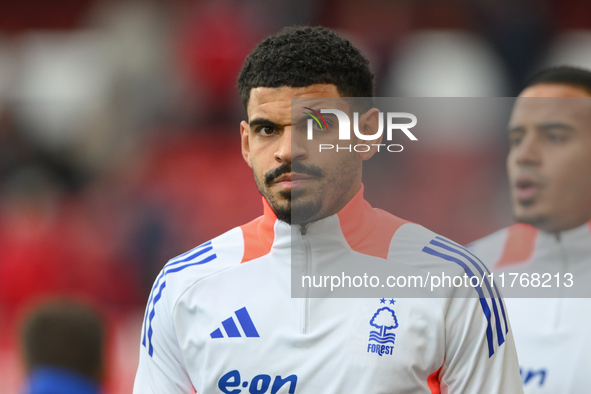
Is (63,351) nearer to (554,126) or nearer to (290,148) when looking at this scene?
(290,148)

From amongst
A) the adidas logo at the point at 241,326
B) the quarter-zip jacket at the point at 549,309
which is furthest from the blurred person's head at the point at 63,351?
the quarter-zip jacket at the point at 549,309

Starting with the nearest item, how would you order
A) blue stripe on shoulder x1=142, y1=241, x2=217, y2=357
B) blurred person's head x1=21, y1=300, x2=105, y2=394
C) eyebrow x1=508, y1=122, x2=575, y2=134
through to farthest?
1. blue stripe on shoulder x1=142, y1=241, x2=217, y2=357
2. eyebrow x1=508, y1=122, x2=575, y2=134
3. blurred person's head x1=21, y1=300, x2=105, y2=394

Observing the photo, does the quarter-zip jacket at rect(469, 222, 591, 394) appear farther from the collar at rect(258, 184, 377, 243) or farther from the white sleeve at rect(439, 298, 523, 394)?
the collar at rect(258, 184, 377, 243)

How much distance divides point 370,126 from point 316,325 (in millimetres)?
583

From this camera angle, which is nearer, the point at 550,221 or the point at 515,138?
the point at 550,221

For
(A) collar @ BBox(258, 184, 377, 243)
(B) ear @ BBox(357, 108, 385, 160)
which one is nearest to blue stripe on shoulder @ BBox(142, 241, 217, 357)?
(A) collar @ BBox(258, 184, 377, 243)

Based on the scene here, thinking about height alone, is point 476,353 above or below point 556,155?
below

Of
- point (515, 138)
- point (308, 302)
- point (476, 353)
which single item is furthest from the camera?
point (515, 138)

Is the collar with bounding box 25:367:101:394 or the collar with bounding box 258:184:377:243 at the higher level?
the collar with bounding box 258:184:377:243

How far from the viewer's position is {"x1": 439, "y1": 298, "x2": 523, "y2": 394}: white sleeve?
1991 millimetres

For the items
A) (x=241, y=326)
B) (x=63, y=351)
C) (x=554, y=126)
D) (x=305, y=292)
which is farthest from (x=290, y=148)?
(x=63, y=351)

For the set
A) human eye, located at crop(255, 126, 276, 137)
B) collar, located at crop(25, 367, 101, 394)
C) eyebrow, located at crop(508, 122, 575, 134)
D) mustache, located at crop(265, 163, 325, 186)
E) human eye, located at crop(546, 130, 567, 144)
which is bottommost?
collar, located at crop(25, 367, 101, 394)

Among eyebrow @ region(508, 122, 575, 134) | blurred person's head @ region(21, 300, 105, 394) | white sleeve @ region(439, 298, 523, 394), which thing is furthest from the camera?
blurred person's head @ region(21, 300, 105, 394)

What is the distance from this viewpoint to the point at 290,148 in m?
2.07
